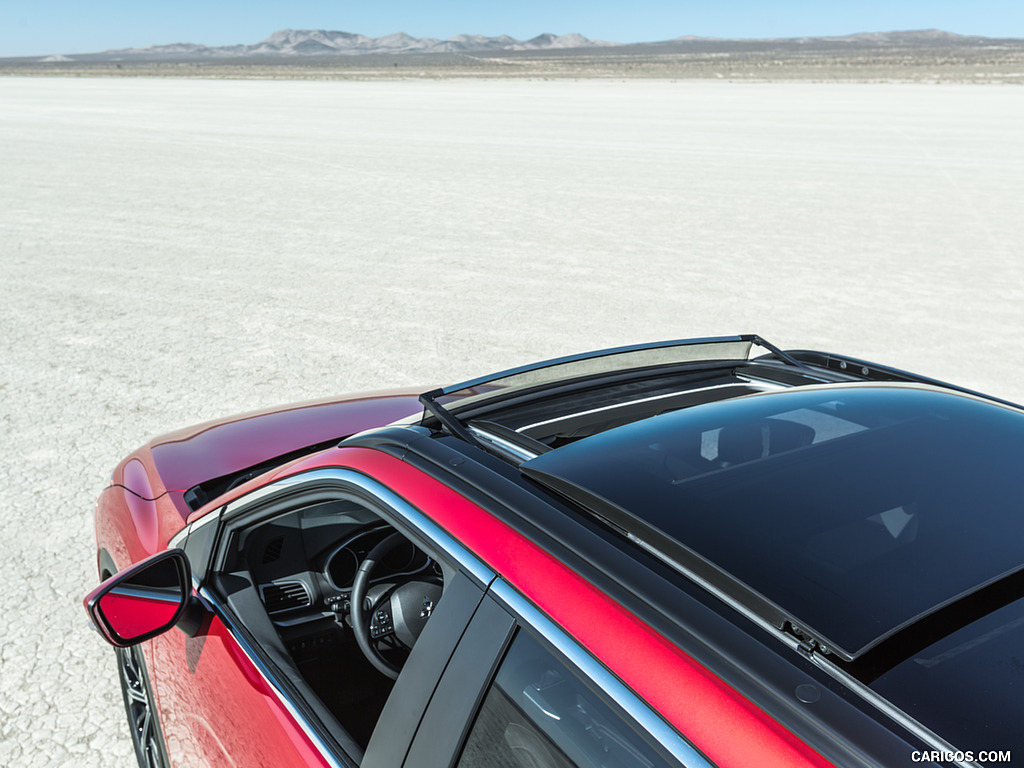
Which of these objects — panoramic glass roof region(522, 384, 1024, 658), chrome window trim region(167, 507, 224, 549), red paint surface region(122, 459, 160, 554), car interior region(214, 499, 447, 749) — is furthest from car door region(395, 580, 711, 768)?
red paint surface region(122, 459, 160, 554)

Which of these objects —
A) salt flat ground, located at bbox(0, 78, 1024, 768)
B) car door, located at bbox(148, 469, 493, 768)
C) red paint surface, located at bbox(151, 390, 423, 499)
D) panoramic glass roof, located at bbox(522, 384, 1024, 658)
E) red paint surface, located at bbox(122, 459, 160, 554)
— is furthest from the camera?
salt flat ground, located at bbox(0, 78, 1024, 768)

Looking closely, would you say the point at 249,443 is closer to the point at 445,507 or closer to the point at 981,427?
the point at 445,507

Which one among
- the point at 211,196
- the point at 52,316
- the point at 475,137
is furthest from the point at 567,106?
the point at 52,316

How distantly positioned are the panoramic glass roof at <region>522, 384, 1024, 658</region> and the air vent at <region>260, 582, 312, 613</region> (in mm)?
1230

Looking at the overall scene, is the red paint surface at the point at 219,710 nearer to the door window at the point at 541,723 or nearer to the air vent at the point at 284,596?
the air vent at the point at 284,596

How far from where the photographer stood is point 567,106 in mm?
36812

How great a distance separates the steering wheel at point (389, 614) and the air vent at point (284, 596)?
0.27m

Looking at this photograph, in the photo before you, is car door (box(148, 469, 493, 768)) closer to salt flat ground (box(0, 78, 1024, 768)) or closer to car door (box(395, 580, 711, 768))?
car door (box(395, 580, 711, 768))

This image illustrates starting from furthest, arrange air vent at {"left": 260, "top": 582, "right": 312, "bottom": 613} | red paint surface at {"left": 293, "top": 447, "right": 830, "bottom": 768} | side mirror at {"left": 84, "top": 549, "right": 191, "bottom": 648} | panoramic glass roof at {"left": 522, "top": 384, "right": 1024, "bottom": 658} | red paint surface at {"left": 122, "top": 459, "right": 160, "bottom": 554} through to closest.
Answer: red paint surface at {"left": 122, "top": 459, "right": 160, "bottom": 554}, air vent at {"left": 260, "top": 582, "right": 312, "bottom": 613}, side mirror at {"left": 84, "top": 549, "right": 191, "bottom": 648}, panoramic glass roof at {"left": 522, "top": 384, "right": 1024, "bottom": 658}, red paint surface at {"left": 293, "top": 447, "right": 830, "bottom": 768}

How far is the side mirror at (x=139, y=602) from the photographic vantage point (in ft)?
6.99

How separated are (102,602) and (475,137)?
22595mm

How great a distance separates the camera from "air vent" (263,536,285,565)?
2602 millimetres

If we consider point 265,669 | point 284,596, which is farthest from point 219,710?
point 284,596

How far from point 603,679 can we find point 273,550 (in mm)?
1668
